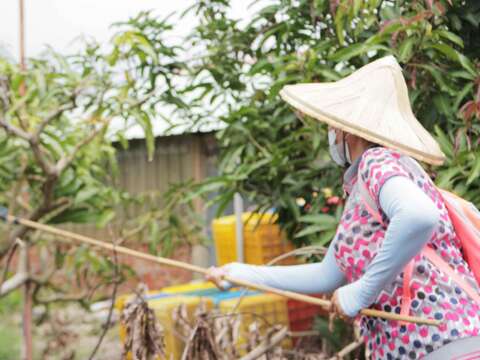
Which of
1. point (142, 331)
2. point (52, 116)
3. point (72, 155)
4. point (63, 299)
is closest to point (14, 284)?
point (63, 299)

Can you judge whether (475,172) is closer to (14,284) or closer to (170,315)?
(170,315)

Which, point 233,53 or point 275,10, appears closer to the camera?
point 275,10

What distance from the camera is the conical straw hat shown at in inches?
63.2

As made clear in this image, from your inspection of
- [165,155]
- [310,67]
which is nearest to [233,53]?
[310,67]

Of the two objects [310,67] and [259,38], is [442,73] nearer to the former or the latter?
[310,67]

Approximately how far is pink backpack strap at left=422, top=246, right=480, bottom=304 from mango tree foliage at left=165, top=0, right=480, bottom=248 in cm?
80

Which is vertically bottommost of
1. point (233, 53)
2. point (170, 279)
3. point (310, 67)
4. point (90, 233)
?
point (170, 279)

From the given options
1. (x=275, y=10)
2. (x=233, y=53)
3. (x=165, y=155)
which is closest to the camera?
(x=275, y=10)

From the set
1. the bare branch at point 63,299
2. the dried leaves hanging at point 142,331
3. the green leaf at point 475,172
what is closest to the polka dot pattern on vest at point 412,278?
the green leaf at point 475,172

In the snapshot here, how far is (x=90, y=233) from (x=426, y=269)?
583 centimetres

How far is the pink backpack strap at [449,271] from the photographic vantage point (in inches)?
61.6

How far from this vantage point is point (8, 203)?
3523mm

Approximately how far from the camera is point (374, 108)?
1646 mm

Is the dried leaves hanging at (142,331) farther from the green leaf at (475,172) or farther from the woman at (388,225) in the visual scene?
the green leaf at (475,172)
